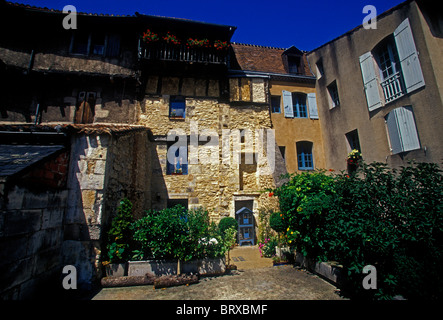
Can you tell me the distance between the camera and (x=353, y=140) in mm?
9172

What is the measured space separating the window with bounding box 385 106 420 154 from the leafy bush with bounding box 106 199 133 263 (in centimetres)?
917

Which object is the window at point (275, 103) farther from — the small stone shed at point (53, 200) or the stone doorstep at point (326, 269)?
the small stone shed at point (53, 200)

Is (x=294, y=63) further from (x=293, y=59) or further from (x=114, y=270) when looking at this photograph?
(x=114, y=270)

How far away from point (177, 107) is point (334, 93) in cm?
816

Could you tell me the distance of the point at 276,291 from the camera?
4109 mm

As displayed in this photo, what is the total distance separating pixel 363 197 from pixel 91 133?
6.28 m

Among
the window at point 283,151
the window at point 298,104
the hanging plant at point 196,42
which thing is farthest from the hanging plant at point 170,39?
the window at point 283,151

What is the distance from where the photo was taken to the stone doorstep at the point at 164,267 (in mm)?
4637

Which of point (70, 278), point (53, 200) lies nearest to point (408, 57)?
point (53, 200)

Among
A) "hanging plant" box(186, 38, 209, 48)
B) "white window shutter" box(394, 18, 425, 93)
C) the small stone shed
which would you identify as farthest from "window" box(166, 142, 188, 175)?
"white window shutter" box(394, 18, 425, 93)
